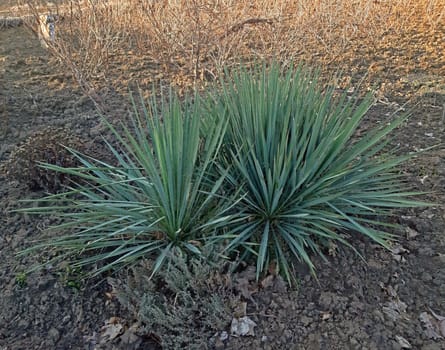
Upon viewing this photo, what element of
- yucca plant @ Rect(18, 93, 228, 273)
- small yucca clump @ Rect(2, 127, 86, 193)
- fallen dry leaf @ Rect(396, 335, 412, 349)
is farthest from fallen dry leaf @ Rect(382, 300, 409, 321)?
small yucca clump @ Rect(2, 127, 86, 193)

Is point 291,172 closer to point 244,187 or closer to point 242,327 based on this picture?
point 244,187

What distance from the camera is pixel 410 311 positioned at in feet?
Answer: 7.13

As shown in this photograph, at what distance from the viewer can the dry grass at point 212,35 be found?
4383 mm

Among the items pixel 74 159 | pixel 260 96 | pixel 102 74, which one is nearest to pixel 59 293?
pixel 74 159

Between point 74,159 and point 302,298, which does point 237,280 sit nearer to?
point 302,298

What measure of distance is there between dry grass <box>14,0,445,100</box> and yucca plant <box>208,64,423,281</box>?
162cm

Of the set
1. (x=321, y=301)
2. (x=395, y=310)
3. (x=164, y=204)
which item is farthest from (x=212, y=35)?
(x=395, y=310)

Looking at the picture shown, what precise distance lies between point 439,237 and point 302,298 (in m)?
0.97

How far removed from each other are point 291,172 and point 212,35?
8.57ft

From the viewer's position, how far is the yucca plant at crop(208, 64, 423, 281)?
90.3 inches

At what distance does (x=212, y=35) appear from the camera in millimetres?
4543

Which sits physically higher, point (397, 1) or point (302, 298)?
point (397, 1)

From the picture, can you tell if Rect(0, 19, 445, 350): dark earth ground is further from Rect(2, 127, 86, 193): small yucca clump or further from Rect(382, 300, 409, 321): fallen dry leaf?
Rect(2, 127, 86, 193): small yucca clump

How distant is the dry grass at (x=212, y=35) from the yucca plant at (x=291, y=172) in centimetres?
162
